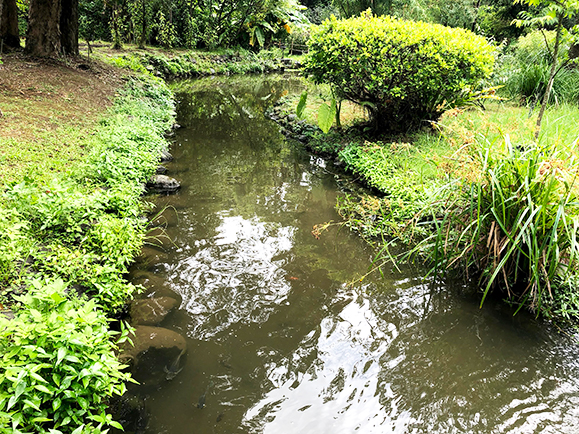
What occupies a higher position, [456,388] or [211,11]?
[211,11]

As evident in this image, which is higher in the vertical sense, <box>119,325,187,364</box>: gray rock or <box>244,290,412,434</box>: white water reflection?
<box>244,290,412,434</box>: white water reflection

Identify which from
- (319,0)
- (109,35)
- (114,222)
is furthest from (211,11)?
(114,222)

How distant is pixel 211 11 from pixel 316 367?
25.1m

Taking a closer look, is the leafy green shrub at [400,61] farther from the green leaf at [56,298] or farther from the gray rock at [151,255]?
the green leaf at [56,298]

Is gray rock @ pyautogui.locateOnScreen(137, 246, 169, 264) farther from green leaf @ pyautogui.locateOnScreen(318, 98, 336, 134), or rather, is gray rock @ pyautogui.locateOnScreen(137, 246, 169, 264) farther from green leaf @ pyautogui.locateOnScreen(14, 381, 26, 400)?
green leaf @ pyautogui.locateOnScreen(318, 98, 336, 134)

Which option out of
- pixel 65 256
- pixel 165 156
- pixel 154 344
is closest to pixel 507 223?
pixel 154 344

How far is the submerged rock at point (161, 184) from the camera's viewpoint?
6004 millimetres

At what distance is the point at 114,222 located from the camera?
374cm

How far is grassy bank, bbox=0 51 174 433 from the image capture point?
1920 mm

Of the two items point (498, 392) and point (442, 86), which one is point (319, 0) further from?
point (498, 392)

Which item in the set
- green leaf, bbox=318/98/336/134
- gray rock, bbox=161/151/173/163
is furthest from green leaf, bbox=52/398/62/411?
green leaf, bbox=318/98/336/134

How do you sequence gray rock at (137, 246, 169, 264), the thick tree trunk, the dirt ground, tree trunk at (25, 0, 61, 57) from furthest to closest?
the thick tree trunk → tree trunk at (25, 0, 61, 57) → the dirt ground → gray rock at (137, 246, 169, 264)

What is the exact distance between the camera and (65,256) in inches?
120

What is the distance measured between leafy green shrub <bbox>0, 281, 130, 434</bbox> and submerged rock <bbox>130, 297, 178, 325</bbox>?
1.11 meters
